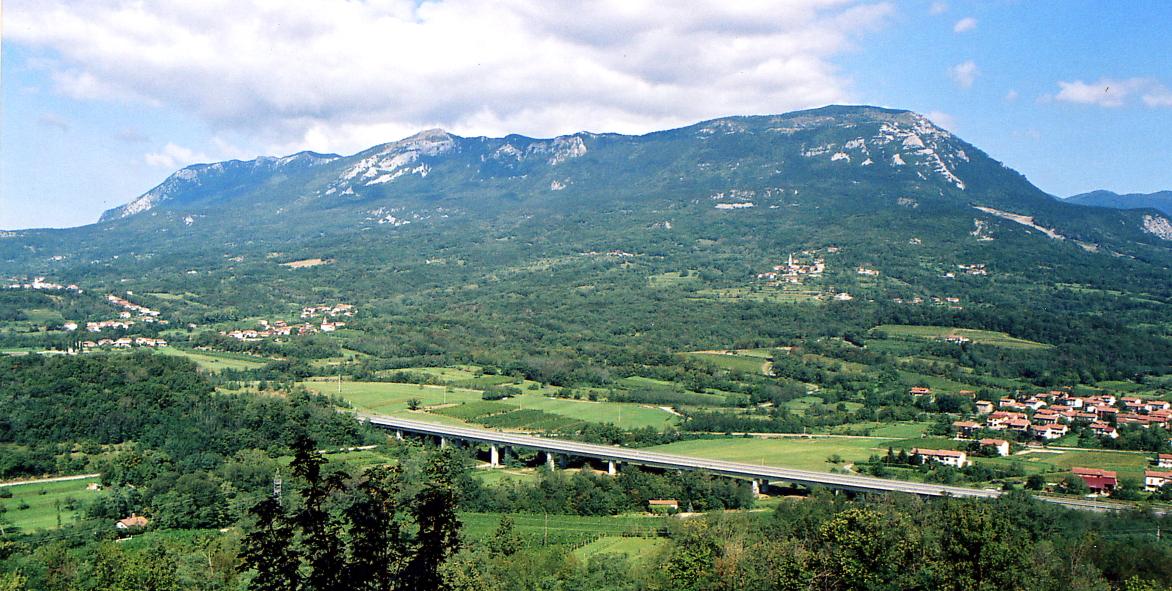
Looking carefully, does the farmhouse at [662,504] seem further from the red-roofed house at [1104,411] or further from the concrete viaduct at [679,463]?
the red-roofed house at [1104,411]

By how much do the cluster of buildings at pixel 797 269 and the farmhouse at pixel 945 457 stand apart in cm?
5880

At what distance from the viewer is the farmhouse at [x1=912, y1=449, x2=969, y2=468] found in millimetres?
41750

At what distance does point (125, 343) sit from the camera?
76188 millimetres

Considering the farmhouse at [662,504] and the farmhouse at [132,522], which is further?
the farmhouse at [662,504]

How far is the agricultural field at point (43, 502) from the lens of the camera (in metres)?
32.2

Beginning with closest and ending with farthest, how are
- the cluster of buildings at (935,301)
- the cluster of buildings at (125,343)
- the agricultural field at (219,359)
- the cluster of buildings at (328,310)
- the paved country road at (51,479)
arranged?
the paved country road at (51,479), the agricultural field at (219,359), the cluster of buildings at (125,343), the cluster of buildings at (935,301), the cluster of buildings at (328,310)

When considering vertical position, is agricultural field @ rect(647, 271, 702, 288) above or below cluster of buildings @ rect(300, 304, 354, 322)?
above

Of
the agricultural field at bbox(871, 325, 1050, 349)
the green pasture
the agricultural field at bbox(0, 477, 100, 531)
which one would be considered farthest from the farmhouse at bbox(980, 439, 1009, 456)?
the agricultural field at bbox(0, 477, 100, 531)

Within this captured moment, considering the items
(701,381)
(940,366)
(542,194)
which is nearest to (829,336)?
(940,366)

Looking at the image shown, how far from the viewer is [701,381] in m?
64.2

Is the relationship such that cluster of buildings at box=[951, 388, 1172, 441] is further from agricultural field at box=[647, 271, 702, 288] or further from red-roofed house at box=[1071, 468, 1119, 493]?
agricultural field at box=[647, 271, 702, 288]

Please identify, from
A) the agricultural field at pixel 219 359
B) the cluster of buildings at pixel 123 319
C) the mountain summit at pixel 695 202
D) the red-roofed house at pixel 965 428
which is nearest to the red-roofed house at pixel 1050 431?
the red-roofed house at pixel 965 428

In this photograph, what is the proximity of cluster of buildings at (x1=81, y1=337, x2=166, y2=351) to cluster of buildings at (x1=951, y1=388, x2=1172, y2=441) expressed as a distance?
62.5 meters

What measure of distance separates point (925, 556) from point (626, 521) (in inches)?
524
